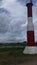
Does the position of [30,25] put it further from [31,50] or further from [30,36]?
[31,50]

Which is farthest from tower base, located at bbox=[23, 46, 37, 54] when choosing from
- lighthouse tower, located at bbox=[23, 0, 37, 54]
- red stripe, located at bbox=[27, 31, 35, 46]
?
red stripe, located at bbox=[27, 31, 35, 46]

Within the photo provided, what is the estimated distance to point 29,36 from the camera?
14.2 metres

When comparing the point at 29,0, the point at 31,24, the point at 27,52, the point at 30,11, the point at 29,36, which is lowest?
the point at 27,52

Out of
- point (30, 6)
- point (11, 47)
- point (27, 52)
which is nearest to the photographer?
point (27, 52)

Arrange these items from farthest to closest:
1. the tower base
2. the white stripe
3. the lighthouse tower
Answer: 1. the white stripe
2. the lighthouse tower
3. the tower base

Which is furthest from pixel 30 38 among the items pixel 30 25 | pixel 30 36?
pixel 30 25

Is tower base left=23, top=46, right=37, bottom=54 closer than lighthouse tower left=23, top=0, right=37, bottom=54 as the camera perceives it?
Yes

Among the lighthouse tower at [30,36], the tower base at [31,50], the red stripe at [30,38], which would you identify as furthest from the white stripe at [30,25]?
the tower base at [31,50]

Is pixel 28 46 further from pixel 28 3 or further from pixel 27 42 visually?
pixel 28 3

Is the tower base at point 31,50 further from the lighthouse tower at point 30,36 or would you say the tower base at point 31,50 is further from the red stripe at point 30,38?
the red stripe at point 30,38

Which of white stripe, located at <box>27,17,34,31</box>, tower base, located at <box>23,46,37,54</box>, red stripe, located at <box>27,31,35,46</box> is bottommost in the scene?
tower base, located at <box>23,46,37,54</box>

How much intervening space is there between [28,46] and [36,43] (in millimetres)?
1532

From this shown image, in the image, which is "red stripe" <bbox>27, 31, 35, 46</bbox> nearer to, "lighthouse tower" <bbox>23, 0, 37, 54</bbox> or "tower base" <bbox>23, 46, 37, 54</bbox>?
"lighthouse tower" <bbox>23, 0, 37, 54</bbox>

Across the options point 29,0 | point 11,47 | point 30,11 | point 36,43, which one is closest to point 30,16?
point 30,11
